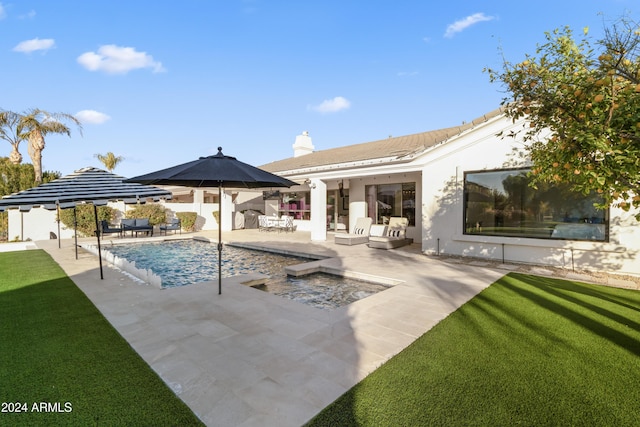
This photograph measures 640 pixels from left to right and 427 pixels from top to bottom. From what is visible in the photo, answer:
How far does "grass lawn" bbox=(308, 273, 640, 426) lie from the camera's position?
3.46m

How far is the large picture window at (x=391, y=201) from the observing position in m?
19.3

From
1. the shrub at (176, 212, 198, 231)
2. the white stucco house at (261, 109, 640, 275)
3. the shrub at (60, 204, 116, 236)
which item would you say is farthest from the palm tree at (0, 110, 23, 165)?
the white stucco house at (261, 109, 640, 275)

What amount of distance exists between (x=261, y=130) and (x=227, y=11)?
12.2 meters

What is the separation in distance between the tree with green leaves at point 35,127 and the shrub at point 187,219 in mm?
12283

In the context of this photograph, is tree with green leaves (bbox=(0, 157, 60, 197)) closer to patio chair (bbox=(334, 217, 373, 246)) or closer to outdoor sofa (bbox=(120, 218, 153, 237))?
outdoor sofa (bbox=(120, 218, 153, 237))

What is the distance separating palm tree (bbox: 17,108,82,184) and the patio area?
24.8 m

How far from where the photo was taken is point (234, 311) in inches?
271

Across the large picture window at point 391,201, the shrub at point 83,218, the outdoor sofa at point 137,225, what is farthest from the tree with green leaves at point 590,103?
the shrub at point 83,218

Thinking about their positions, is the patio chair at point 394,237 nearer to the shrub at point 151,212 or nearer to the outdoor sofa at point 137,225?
the outdoor sofa at point 137,225

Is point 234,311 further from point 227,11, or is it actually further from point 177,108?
point 177,108

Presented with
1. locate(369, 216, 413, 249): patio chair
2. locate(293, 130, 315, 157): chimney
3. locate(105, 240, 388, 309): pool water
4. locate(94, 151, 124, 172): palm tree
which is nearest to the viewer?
locate(105, 240, 388, 309): pool water

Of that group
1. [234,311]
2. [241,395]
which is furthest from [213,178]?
[241,395]

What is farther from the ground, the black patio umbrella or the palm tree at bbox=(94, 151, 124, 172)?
the palm tree at bbox=(94, 151, 124, 172)

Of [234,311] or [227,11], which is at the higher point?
[227,11]
